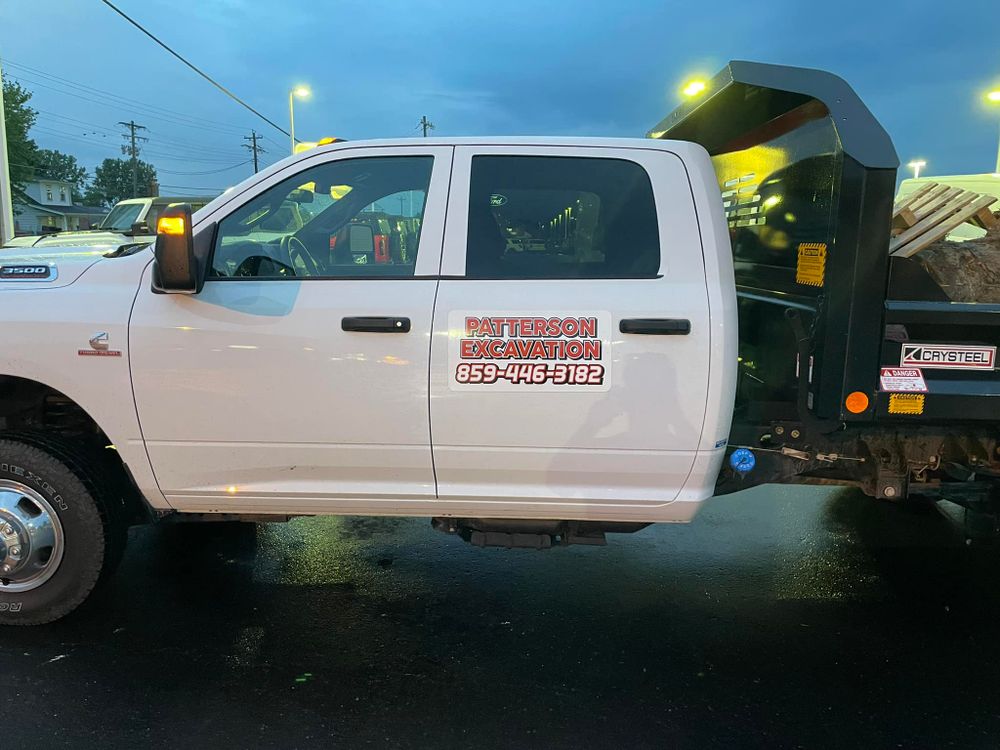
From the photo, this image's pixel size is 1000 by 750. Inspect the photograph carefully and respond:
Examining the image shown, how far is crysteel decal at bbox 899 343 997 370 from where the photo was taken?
285cm

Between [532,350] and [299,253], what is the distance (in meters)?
1.09

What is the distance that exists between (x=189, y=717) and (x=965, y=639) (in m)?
3.37

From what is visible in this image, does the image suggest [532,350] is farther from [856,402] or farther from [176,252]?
[176,252]

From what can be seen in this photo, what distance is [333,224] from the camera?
3.19 meters

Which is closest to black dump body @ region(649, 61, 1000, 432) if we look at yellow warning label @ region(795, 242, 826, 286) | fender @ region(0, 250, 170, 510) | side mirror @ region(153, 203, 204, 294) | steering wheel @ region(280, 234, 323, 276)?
yellow warning label @ region(795, 242, 826, 286)

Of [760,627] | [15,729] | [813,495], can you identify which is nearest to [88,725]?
[15,729]

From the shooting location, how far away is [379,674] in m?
3.05

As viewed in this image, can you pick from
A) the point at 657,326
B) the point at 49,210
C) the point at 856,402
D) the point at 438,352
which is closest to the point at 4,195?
the point at 438,352

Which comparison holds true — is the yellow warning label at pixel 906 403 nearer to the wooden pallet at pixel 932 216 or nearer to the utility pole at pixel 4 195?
the wooden pallet at pixel 932 216

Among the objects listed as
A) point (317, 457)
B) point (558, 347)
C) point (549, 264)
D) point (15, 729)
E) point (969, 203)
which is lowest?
point (15, 729)

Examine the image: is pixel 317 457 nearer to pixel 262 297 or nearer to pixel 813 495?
pixel 262 297

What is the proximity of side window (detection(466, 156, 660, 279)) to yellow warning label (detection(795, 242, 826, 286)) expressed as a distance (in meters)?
0.64

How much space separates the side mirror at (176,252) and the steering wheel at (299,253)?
389mm

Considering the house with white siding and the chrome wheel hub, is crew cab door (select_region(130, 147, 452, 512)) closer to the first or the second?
the chrome wheel hub
